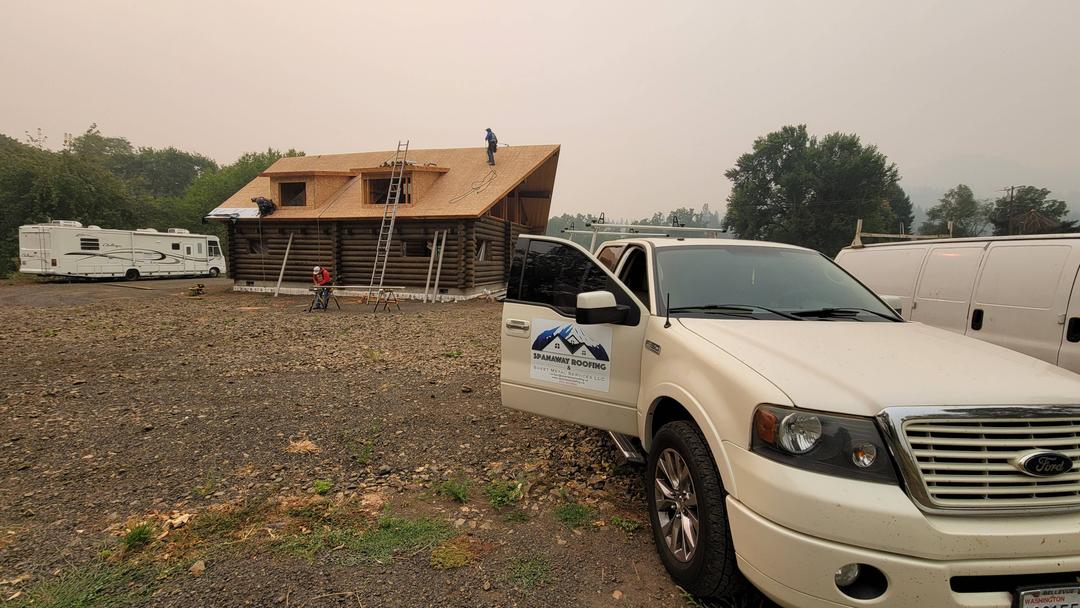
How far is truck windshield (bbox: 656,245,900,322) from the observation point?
9.80 ft

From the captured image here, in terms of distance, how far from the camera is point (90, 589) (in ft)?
7.82

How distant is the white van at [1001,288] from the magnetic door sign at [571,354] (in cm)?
222

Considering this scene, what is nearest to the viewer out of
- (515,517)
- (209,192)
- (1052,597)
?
(1052,597)

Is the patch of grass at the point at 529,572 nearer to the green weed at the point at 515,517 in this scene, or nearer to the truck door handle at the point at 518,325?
the green weed at the point at 515,517

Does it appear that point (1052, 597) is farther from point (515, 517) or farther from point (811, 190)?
point (811, 190)

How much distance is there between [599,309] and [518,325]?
36.0 inches

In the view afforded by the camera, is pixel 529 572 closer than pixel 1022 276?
Yes

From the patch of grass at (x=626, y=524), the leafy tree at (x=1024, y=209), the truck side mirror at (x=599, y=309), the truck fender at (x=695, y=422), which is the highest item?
the leafy tree at (x=1024, y=209)

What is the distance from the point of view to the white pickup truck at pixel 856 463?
166 cm

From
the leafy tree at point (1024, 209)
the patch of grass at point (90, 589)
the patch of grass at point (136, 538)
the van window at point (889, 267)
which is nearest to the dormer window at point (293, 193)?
the patch of grass at point (136, 538)

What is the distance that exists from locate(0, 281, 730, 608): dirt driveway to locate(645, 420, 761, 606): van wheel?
234 mm

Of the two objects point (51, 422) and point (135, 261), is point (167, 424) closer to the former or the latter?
point (51, 422)

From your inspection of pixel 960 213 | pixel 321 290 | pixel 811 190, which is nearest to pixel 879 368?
pixel 321 290

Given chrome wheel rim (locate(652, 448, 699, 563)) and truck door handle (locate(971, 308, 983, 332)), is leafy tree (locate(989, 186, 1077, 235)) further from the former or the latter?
chrome wheel rim (locate(652, 448, 699, 563))
